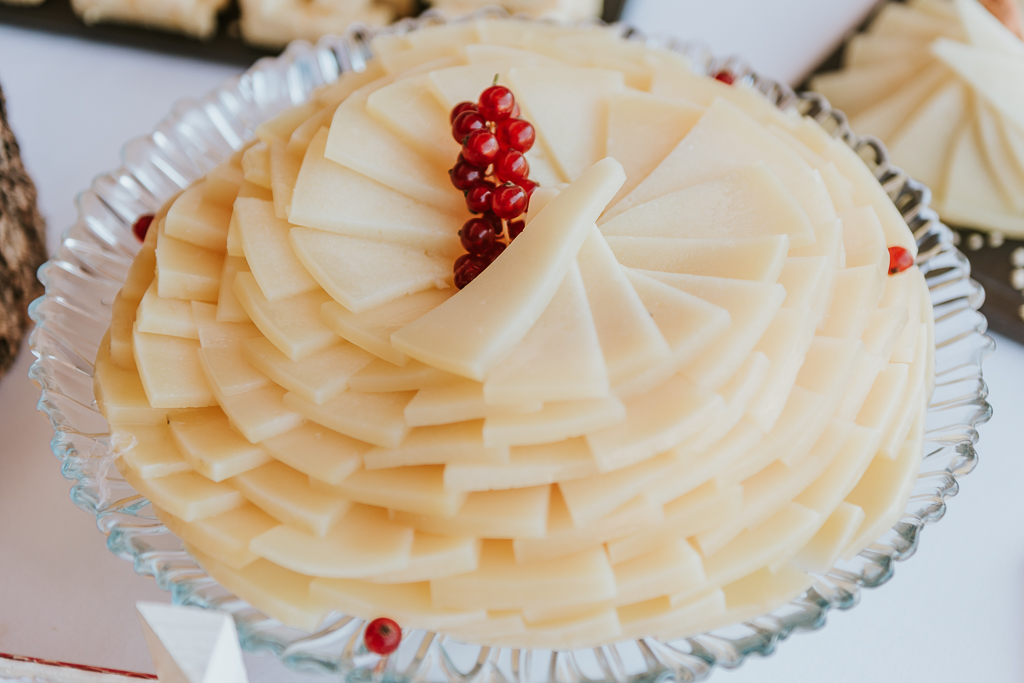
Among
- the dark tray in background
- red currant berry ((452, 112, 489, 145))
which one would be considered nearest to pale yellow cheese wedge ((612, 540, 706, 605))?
red currant berry ((452, 112, 489, 145))

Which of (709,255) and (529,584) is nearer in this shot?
(529,584)

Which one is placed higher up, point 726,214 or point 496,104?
point 496,104

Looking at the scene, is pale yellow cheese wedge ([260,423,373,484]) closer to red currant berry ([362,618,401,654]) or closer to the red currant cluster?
red currant berry ([362,618,401,654])

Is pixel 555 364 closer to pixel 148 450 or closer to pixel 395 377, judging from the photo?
pixel 395 377

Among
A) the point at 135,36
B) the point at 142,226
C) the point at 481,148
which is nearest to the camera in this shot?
the point at 481,148

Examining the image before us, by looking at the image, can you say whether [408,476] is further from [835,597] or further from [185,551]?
[835,597]

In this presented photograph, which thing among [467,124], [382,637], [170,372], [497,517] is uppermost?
[467,124]

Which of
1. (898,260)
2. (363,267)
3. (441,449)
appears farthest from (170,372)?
(898,260)

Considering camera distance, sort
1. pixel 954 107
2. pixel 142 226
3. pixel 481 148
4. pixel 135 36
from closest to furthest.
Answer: pixel 481 148 → pixel 142 226 → pixel 954 107 → pixel 135 36

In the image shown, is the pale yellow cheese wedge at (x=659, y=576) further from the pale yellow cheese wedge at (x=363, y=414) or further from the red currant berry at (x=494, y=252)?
the red currant berry at (x=494, y=252)
